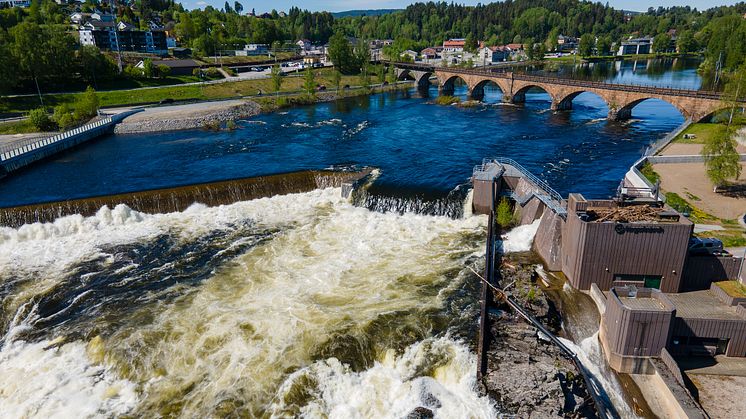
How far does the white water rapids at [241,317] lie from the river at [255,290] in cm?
11

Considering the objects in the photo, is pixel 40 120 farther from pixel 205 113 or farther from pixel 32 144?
pixel 205 113

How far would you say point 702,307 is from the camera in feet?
85.7

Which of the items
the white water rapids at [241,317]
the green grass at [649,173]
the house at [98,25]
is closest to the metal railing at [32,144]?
the white water rapids at [241,317]

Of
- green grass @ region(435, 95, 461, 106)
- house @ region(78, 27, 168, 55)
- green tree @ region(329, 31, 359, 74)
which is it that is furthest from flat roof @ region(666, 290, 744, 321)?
house @ region(78, 27, 168, 55)

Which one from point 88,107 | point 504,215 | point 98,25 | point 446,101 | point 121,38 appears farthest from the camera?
point 121,38

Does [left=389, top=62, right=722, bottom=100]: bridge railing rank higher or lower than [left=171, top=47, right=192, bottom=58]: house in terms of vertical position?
lower

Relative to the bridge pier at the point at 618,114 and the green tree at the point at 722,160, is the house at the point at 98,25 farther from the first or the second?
the green tree at the point at 722,160

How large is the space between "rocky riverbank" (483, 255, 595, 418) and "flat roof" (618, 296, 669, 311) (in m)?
3.93

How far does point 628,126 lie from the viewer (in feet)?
260

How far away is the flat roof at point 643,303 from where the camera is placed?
2360cm

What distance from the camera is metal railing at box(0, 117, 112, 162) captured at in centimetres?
5627

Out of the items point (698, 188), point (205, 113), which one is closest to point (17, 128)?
point (205, 113)

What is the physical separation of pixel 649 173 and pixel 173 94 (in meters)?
98.2

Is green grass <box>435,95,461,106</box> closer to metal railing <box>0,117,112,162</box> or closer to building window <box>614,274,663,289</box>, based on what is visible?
metal railing <box>0,117,112,162</box>
